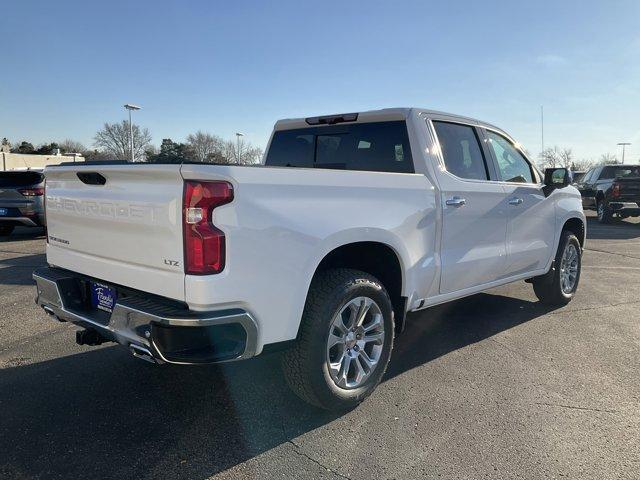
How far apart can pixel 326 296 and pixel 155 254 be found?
1.00m

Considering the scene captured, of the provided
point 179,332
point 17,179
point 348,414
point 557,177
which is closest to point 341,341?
point 348,414

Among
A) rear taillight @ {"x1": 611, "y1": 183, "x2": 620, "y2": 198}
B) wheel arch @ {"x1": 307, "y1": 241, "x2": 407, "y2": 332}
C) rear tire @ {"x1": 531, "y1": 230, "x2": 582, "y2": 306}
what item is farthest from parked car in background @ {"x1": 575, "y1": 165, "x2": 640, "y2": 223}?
wheel arch @ {"x1": 307, "y1": 241, "x2": 407, "y2": 332}

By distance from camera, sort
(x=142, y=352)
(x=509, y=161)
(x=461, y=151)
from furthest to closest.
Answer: (x=509, y=161)
(x=461, y=151)
(x=142, y=352)

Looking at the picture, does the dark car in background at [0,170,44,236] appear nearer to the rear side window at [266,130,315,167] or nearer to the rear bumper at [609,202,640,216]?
the rear side window at [266,130,315,167]

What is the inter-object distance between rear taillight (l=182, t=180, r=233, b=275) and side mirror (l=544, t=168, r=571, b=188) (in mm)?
3993

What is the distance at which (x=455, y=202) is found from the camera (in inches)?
155

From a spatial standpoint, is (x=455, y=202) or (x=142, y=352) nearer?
(x=142, y=352)

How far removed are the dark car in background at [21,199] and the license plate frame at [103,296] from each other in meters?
9.35

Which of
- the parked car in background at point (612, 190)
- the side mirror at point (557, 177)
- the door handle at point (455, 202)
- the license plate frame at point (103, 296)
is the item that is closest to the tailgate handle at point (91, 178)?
the license plate frame at point (103, 296)

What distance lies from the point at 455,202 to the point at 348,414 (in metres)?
1.80

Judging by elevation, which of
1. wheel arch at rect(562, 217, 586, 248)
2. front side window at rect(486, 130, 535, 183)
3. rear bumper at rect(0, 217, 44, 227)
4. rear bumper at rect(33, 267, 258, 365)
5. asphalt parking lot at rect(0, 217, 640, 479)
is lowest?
asphalt parking lot at rect(0, 217, 640, 479)

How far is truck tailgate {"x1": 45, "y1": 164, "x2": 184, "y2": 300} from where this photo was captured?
8.34 ft

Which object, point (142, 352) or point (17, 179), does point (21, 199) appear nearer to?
point (17, 179)

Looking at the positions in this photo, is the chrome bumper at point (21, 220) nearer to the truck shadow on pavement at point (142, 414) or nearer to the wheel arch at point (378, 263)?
the truck shadow on pavement at point (142, 414)
